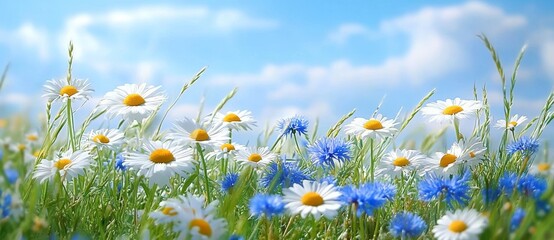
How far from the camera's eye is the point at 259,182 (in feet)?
9.43

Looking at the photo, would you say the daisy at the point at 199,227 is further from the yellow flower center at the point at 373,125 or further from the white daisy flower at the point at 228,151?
the yellow flower center at the point at 373,125

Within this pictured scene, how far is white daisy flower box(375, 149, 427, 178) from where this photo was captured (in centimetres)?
304

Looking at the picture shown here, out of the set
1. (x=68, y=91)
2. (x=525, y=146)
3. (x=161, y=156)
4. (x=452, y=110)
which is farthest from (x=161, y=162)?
(x=525, y=146)

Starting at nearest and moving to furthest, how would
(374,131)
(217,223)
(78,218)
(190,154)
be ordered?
(217,223), (190,154), (78,218), (374,131)

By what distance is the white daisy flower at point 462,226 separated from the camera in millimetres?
1899

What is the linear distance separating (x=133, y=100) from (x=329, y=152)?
71cm

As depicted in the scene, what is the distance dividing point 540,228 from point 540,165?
129cm

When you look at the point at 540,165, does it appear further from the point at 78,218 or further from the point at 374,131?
the point at 78,218

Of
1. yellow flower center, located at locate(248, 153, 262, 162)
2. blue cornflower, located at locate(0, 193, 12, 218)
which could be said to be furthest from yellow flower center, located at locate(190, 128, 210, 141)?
blue cornflower, located at locate(0, 193, 12, 218)

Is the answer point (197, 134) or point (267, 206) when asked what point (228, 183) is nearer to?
point (197, 134)

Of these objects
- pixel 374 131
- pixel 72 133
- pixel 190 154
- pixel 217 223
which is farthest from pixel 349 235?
pixel 72 133

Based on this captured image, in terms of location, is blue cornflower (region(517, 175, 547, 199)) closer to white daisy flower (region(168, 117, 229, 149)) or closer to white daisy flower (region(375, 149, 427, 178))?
white daisy flower (region(375, 149, 427, 178))

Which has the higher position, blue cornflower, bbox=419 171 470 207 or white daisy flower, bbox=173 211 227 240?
blue cornflower, bbox=419 171 470 207

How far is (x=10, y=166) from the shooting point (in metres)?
1.83
